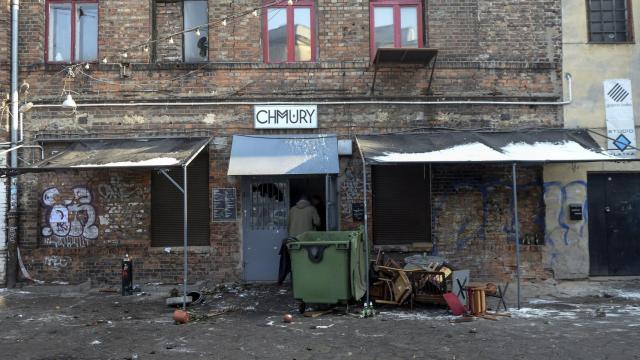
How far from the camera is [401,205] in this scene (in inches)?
412

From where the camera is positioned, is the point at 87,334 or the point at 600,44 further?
the point at 600,44

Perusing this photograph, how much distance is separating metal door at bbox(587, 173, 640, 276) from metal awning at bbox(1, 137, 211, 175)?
7739 mm

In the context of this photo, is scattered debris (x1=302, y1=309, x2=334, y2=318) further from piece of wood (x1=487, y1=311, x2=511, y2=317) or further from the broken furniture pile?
piece of wood (x1=487, y1=311, x2=511, y2=317)

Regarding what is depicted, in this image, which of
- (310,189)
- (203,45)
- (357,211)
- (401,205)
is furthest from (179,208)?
(401,205)

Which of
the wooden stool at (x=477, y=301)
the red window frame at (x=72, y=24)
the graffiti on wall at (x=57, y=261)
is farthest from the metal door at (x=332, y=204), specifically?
the red window frame at (x=72, y=24)

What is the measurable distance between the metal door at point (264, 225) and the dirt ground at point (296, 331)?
0.96 m

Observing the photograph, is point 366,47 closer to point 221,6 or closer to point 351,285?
point 221,6

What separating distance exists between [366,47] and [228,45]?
2702mm

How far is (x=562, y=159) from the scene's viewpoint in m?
8.39

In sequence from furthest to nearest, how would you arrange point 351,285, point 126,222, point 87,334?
point 126,222
point 351,285
point 87,334

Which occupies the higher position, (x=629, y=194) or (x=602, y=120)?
(x=602, y=120)

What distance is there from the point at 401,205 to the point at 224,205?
3.46m

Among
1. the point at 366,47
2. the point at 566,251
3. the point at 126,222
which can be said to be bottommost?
the point at 566,251

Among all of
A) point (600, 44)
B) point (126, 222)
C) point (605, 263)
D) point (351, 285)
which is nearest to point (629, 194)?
point (605, 263)
